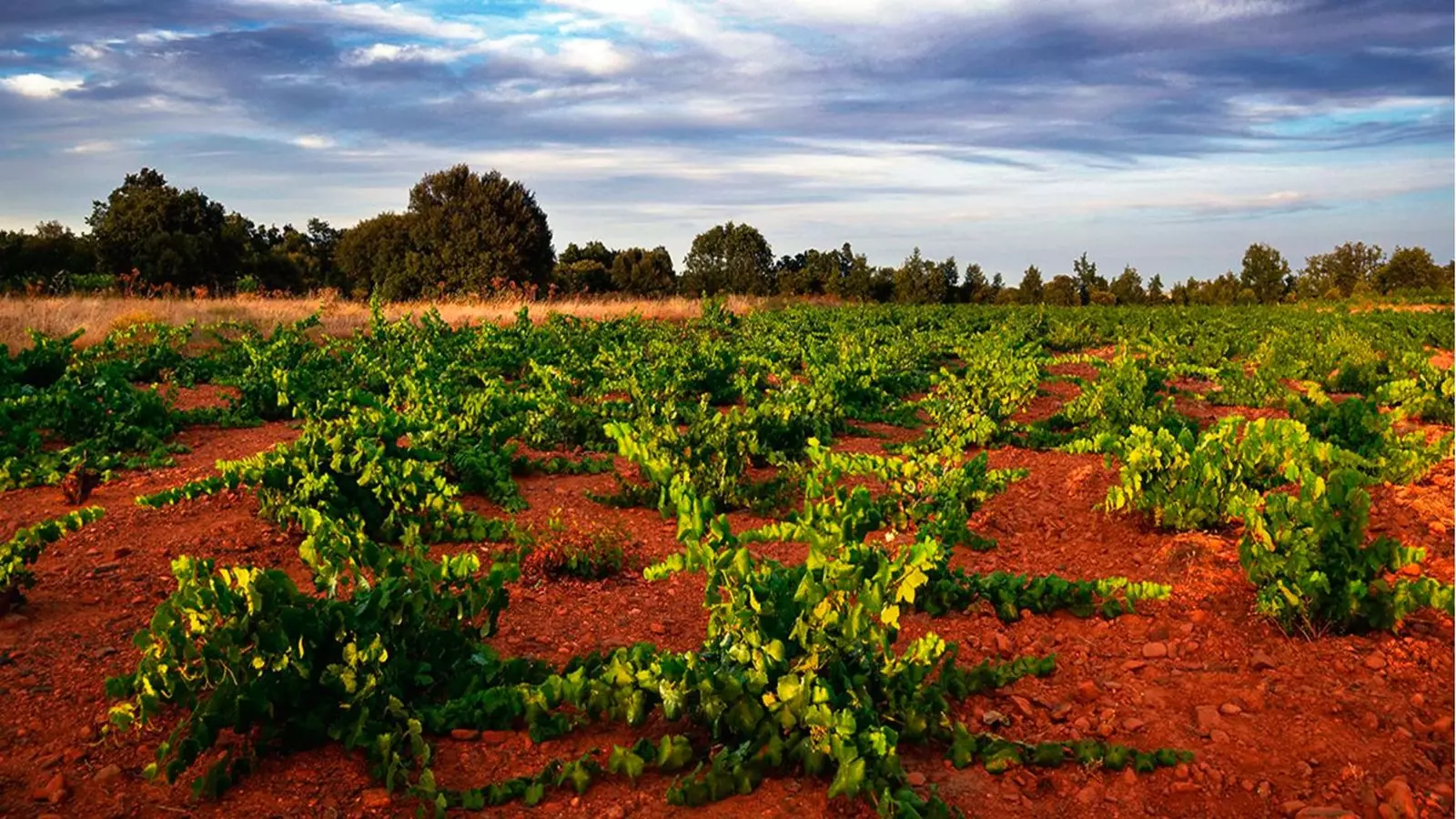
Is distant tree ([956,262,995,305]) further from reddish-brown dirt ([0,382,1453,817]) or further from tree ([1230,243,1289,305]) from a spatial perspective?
reddish-brown dirt ([0,382,1453,817])

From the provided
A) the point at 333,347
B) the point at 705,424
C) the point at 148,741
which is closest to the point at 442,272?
the point at 333,347

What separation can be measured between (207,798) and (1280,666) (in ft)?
12.4

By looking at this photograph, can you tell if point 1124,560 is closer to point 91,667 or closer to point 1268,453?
point 1268,453

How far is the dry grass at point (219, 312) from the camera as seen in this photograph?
1697 centimetres

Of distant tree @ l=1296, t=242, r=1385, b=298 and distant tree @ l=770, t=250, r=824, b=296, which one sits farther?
distant tree @ l=1296, t=242, r=1385, b=298

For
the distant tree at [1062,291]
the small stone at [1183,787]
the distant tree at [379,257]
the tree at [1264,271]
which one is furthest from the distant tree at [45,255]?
the tree at [1264,271]

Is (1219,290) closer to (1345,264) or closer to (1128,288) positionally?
(1128,288)

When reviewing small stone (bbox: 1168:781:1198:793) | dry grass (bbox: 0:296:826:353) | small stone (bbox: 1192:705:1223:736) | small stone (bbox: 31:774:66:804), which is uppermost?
dry grass (bbox: 0:296:826:353)

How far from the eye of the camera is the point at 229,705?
321 cm

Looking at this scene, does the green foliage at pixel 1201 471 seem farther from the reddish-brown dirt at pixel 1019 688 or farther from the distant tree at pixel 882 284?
the distant tree at pixel 882 284

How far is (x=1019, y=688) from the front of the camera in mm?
4020

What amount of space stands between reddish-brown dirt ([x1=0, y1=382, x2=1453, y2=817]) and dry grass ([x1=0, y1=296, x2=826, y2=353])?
400 inches

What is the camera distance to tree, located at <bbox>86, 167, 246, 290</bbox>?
42906 mm

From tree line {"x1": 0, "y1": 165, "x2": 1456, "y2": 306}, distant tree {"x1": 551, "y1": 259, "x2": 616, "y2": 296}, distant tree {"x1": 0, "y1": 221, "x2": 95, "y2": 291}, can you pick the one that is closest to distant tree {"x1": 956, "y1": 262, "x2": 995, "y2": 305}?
tree line {"x1": 0, "y1": 165, "x2": 1456, "y2": 306}
